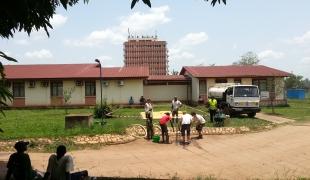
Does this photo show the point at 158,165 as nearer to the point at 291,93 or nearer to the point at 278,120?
the point at 278,120

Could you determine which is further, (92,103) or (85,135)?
(92,103)

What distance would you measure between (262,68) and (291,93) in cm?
1870

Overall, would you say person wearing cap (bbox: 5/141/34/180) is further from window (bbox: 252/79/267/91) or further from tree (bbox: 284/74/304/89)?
tree (bbox: 284/74/304/89)

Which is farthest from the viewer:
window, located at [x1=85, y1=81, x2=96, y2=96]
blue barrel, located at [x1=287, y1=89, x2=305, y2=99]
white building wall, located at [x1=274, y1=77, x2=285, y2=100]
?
blue barrel, located at [x1=287, y1=89, x2=305, y2=99]

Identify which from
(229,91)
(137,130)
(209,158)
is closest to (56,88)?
(229,91)

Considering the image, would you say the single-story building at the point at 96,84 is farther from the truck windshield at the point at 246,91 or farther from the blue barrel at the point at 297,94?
the blue barrel at the point at 297,94

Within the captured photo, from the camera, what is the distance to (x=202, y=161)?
51.3 ft

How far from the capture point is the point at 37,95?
132 ft

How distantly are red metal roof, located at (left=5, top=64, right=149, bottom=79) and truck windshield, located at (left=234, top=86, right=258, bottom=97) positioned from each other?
12.1m

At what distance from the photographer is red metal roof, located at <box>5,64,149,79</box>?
39781mm

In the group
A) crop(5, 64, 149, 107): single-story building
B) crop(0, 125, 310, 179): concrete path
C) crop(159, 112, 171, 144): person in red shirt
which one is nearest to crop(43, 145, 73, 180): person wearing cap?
crop(0, 125, 310, 179): concrete path

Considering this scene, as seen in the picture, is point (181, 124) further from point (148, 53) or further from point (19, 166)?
point (148, 53)

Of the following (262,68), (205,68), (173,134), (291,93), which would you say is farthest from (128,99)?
(291,93)

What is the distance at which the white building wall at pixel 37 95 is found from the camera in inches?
1580
